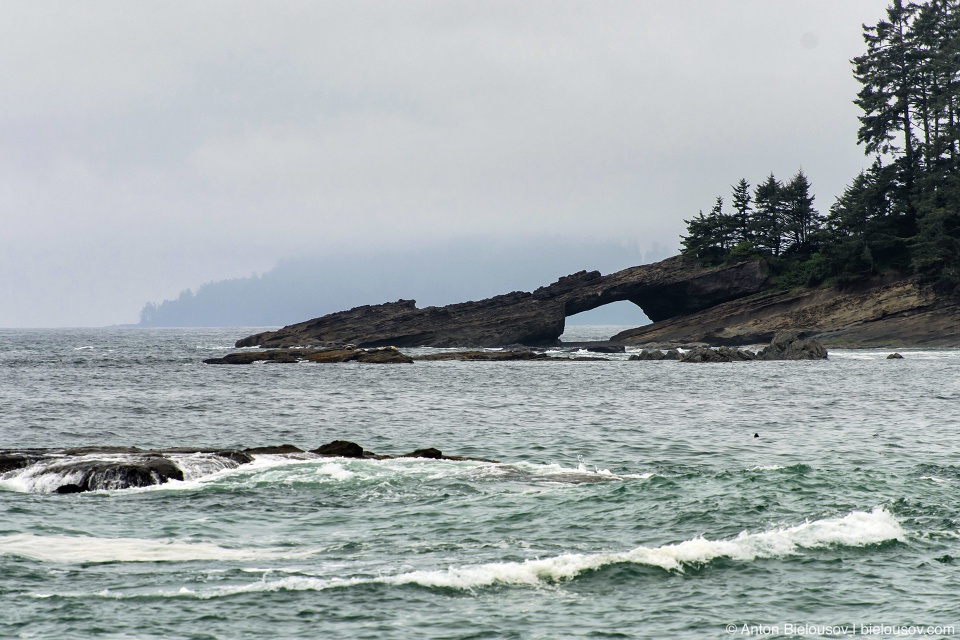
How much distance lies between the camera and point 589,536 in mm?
11797

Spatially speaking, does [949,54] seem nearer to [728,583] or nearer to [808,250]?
[808,250]

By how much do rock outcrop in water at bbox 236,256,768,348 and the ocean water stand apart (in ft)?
226

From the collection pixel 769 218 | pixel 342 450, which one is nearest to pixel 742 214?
pixel 769 218

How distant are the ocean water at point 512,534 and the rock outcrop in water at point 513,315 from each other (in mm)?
68834

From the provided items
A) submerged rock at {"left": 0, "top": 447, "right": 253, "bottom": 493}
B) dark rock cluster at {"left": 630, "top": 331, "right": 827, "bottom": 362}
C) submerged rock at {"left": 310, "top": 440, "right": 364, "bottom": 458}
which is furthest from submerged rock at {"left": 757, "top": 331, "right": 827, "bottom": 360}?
submerged rock at {"left": 0, "top": 447, "right": 253, "bottom": 493}

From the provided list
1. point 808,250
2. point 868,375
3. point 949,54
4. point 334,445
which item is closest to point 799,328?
point 808,250

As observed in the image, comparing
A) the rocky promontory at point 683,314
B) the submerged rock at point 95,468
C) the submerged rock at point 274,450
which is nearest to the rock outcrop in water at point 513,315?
the rocky promontory at point 683,314

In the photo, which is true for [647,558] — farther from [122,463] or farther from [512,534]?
[122,463]

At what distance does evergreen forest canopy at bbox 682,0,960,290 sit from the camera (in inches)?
3000

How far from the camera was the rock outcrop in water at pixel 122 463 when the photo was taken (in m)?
16.0

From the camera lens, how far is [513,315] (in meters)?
97.4

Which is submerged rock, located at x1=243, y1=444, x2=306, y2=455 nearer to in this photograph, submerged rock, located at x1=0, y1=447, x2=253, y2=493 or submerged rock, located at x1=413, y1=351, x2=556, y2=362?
submerged rock, located at x1=0, y1=447, x2=253, y2=493

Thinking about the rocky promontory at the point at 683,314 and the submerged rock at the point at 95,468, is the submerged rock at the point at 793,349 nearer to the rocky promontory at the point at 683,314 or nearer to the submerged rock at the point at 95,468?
the rocky promontory at the point at 683,314

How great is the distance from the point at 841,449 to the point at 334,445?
1313cm
